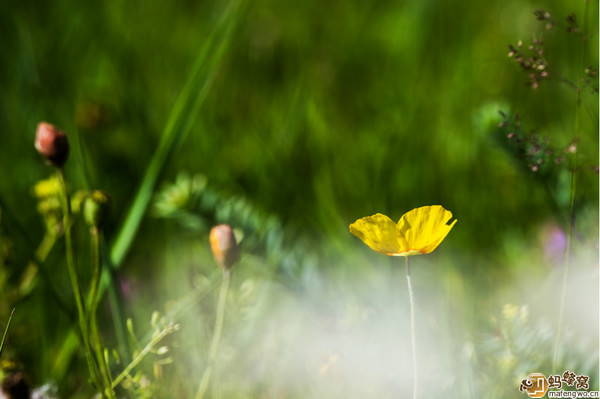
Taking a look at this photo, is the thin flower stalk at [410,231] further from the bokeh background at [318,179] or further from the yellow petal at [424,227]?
the bokeh background at [318,179]

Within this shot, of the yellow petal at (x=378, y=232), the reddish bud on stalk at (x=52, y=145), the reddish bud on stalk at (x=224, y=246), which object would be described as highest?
the yellow petal at (x=378, y=232)

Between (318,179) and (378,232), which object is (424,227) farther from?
(318,179)

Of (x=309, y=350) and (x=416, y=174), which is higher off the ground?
(x=416, y=174)

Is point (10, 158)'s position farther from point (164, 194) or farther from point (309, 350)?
point (309, 350)

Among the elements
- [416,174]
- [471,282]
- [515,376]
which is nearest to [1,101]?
[416,174]

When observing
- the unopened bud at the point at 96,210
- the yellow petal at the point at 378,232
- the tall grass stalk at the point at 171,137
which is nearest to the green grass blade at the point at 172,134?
the tall grass stalk at the point at 171,137

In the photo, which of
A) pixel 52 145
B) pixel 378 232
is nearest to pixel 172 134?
pixel 52 145

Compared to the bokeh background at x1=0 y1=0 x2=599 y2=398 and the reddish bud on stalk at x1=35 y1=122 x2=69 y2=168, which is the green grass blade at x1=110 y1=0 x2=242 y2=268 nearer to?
the bokeh background at x1=0 y1=0 x2=599 y2=398
